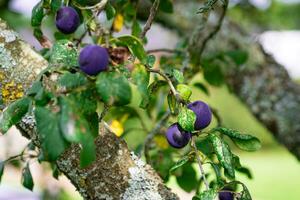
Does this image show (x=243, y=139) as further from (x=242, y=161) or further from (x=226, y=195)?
(x=242, y=161)

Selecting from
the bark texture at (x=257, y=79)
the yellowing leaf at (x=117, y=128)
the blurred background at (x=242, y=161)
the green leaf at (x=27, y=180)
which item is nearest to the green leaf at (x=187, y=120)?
the green leaf at (x=27, y=180)

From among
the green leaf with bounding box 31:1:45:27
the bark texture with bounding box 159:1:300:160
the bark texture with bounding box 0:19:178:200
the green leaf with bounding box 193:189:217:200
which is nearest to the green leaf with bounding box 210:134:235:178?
the green leaf with bounding box 193:189:217:200

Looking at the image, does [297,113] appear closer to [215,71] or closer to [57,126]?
[215,71]

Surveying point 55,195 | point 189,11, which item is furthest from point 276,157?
point 189,11

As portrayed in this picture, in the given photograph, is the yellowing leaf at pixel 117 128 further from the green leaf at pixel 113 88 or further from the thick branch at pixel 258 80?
the green leaf at pixel 113 88

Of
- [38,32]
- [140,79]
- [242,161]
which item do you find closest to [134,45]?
[140,79]

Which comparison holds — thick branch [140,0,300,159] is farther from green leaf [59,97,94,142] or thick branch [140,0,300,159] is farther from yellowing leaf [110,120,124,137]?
green leaf [59,97,94,142]
